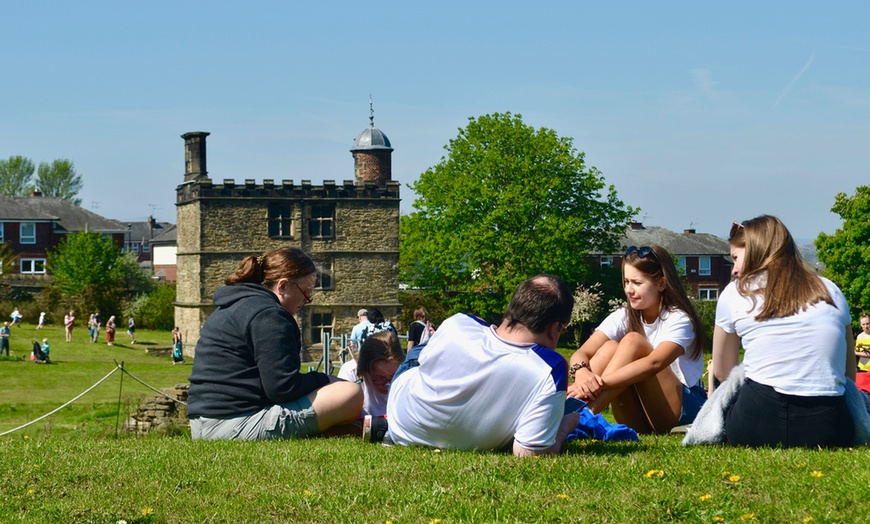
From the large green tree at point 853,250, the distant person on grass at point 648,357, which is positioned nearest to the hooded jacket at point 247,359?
the distant person on grass at point 648,357

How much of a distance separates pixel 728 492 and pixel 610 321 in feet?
9.50

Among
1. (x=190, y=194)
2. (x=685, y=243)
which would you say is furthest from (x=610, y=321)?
(x=685, y=243)

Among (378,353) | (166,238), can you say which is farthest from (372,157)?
(166,238)

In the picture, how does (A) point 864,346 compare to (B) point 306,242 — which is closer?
(A) point 864,346

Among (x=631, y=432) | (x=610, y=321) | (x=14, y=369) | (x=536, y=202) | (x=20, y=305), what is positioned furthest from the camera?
(x=20, y=305)

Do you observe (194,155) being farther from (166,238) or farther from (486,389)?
(166,238)

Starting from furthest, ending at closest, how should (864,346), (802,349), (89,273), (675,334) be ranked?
(89,273)
(864,346)
(675,334)
(802,349)

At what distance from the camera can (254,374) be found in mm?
7148

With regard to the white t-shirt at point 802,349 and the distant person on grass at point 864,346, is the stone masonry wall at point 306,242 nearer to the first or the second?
the distant person on grass at point 864,346

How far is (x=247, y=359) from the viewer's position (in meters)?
7.11

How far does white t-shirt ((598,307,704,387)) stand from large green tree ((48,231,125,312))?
201 ft

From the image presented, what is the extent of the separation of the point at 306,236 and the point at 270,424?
158ft

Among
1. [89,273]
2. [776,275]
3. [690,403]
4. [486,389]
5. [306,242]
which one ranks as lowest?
[690,403]

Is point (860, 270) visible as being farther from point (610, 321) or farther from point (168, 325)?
point (610, 321)
